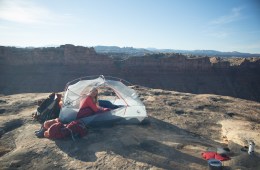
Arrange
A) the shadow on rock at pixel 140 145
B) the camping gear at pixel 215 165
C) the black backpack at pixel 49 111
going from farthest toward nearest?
the black backpack at pixel 49 111
the shadow on rock at pixel 140 145
the camping gear at pixel 215 165

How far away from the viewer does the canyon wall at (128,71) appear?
1045 inches

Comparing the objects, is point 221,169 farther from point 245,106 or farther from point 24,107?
point 24,107

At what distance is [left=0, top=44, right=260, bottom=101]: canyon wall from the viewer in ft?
87.1

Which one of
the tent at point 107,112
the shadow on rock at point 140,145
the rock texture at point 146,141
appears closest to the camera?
the rock texture at point 146,141

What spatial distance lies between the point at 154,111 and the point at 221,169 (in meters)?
4.56

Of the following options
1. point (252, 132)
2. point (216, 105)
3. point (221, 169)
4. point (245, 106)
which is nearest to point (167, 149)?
point (221, 169)

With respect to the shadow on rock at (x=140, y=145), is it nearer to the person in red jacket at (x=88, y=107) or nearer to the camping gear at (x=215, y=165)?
the camping gear at (x=215, y=165)

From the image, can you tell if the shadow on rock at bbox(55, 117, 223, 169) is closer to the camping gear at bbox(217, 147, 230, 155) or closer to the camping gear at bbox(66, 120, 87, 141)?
the camping gear at bbox(66, 120, 87, 141)

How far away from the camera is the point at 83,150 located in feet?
19.7

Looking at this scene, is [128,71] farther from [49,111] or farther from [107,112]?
[107,112]

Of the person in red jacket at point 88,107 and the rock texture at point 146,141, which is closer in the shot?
the rock texture at point 146,141

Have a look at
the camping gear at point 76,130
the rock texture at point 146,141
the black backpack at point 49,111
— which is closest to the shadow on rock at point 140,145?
the rock texture at point 146,141

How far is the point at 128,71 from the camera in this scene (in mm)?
30828

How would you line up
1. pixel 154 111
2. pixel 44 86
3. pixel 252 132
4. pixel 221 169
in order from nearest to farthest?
pixel 221 169, pixel 252 132, pixel 154 111, pixel 44 86
